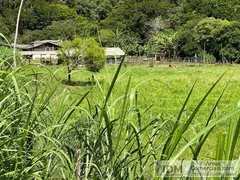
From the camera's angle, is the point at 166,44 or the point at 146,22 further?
the point at 146,22

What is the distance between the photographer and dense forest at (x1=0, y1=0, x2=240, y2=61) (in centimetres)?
3456

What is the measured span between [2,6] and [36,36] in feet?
35.0

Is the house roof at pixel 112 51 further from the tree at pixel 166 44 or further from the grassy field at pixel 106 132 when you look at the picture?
the tree at pixel 166 44

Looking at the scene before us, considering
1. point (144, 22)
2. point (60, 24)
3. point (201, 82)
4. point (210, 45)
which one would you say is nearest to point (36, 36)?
point (60, 24)

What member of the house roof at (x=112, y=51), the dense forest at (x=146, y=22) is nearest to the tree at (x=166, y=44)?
the dense forest at (x=146, y=22)

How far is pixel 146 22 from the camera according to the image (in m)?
47.0

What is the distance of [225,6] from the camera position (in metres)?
42.7

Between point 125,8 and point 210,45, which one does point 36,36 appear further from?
point 210,45

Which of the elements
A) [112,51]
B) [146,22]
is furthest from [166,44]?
[112,51]

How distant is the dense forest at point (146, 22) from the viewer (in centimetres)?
3456

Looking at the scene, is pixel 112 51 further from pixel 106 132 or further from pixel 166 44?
pixel 166 44

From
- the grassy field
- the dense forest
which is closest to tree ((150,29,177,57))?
the dense forest

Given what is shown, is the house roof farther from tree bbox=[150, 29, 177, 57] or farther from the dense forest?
tree bbox=[150, 29, 177, 57]

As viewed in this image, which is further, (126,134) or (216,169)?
(126,134)
